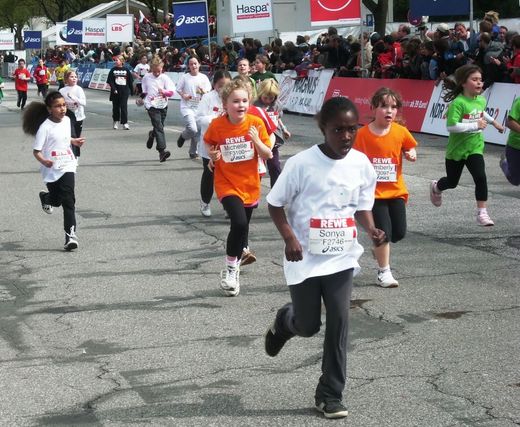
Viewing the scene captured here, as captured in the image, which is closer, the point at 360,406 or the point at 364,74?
the point at 360,406

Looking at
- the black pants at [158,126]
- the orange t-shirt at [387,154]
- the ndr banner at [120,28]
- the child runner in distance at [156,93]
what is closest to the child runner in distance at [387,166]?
the orange t-shirt at [387,154]

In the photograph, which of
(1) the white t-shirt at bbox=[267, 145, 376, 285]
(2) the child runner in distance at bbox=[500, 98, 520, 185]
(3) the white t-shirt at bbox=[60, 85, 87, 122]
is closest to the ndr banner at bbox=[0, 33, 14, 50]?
(3) the white t-shirt at bbox=[60, 85, 87, 122]

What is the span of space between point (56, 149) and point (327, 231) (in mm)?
5683

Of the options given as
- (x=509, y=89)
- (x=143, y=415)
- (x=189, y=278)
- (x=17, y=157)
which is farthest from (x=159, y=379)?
(x=17, y=157)

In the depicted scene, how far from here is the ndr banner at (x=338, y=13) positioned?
23094 millimetres

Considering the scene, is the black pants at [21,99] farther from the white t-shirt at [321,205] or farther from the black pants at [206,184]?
the white t-shirt at [321,205]

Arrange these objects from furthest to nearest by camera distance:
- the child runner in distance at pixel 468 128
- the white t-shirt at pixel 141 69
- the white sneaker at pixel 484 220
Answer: the white t-shirt at pixel 141 69 → the white sneaker at pixel 484 220 → the child runner in distance at pixel 468 128

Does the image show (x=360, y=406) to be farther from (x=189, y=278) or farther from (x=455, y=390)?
(x=189, y=278)

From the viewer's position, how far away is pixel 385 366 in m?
6.31

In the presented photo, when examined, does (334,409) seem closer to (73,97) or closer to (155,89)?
(73,97)

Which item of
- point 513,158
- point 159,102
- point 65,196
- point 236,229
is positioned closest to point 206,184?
point 65,196

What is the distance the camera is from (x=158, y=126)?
19125mm

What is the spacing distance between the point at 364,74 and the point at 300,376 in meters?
17.6

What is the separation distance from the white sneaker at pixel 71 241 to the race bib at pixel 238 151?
97.5 inches
